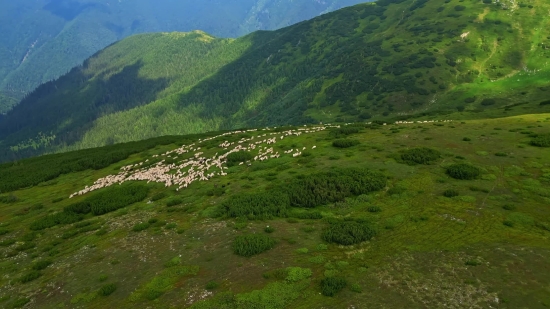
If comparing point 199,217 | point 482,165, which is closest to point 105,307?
point 199,217

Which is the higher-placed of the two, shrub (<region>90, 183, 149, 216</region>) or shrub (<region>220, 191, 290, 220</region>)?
shrub (<region>90, 183, 149, 216</region>)

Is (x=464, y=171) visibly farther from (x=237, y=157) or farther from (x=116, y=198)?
(x=116, y=198)

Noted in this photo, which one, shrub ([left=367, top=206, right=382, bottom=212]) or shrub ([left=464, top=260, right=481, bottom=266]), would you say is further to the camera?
shrub ([left=367, top=206, right=382, bottom=212])

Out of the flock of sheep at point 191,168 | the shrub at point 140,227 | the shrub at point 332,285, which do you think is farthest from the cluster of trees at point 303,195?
the flock of sheep at point 191,168

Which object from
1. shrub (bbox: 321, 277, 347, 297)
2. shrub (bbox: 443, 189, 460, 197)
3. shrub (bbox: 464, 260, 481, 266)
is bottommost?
shrub (bbox: 464, 260, 481, 266)

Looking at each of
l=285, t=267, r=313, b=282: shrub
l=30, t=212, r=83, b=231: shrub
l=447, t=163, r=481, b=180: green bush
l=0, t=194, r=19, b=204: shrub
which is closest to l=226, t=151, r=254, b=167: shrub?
l=30, t=212, r=83, b=231: shrub

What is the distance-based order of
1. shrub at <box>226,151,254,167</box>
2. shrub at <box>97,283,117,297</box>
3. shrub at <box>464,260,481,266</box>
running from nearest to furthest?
shrub at <box>464,260,481,266</box>, shrub at <box>97,283,117,297</box>, shrub at <box>226,151,254,167</box>

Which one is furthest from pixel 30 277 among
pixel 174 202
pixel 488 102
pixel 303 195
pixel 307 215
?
pixel 488 102

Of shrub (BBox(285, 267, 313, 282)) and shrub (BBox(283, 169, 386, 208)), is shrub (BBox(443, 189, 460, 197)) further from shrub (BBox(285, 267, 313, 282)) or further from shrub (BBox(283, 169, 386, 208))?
shrub (BBox(285, 267, 313, 282))
